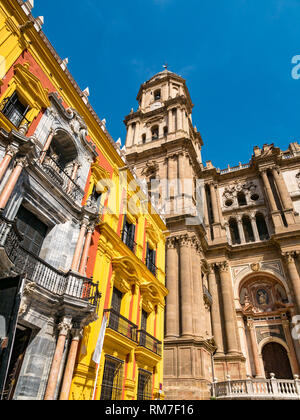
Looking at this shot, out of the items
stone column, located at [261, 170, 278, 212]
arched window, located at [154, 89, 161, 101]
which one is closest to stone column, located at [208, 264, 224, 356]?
stone column, located at [261, 170, 278, 212]

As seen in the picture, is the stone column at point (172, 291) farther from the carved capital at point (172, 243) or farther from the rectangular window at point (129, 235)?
the rectangular window at point (129, 235)

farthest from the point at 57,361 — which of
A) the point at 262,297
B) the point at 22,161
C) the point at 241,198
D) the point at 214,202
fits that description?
the point at 241,198

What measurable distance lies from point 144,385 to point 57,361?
6.77 m

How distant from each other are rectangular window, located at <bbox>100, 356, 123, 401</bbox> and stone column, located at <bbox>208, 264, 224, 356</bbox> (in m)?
12.2

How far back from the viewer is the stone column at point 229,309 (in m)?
21.1

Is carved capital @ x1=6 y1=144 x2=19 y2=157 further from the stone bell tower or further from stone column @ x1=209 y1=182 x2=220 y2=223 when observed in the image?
stone column @ x1=209 y1=182 x2=220 y2=223

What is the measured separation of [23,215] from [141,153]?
21.9 metres

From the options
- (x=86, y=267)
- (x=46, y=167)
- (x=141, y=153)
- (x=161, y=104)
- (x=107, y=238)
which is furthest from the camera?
(x=161, y=104)

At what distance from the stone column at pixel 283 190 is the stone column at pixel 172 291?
1158 centimetres

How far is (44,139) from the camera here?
10391mm

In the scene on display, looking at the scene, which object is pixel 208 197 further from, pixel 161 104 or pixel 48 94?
pixel 48 94

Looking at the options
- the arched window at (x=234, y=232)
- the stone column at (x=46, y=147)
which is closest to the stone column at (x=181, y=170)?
the arched window at (x=234, y=232)
